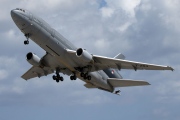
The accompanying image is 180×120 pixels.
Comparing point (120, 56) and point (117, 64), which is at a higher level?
point (120, 56)

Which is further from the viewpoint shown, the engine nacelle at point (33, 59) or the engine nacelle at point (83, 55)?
the engine nacelle at point (33, 59)

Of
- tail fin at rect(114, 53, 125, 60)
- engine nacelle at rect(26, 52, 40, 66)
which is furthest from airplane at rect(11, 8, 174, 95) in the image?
tail fin at rect(114, 53, 125, 60)

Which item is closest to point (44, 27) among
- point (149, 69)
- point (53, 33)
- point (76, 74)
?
point (53, 33)

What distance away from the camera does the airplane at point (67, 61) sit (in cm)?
5006

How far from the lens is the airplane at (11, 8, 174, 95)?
50.1 meters

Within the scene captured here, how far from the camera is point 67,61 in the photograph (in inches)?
2103

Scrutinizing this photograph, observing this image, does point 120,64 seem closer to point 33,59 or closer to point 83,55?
point 83,55

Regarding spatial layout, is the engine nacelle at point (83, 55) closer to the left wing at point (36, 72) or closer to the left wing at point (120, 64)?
the left wing at point (120, 64)

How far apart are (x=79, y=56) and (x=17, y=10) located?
8.29 m

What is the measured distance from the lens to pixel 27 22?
49594 mm

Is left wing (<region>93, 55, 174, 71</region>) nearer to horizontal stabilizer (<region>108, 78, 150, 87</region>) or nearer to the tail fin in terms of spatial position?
horizontal stabilizer (<region>108, 78, 150, 87</region>)

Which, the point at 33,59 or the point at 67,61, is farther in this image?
the point at 33,59

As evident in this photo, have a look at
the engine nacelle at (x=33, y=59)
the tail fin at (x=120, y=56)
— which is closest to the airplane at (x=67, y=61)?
the engine nacelle at (x=33, y=59)

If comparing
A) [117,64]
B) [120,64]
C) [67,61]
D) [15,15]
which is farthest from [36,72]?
[15,15]
